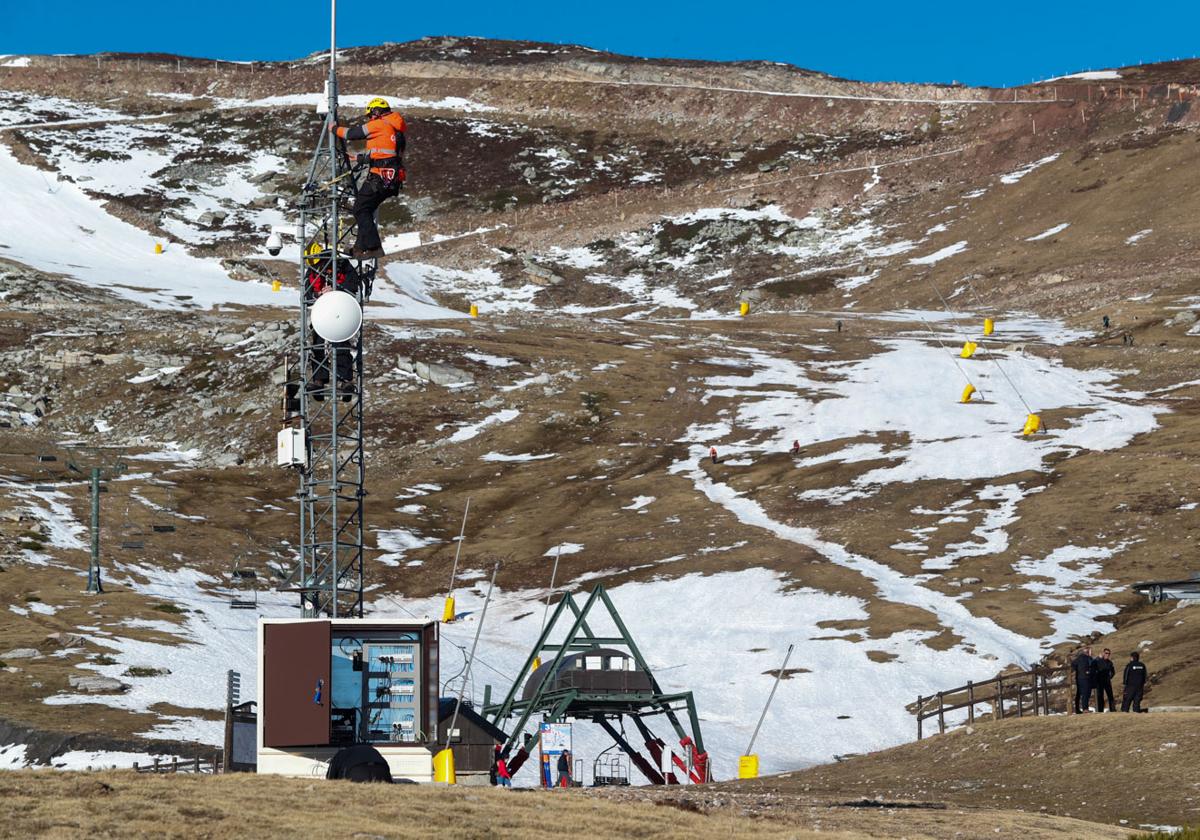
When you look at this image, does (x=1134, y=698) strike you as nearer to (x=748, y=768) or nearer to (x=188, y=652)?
(x=748, y=768)

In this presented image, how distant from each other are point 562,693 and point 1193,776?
38.7 ft

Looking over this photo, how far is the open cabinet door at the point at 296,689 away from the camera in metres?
25.1

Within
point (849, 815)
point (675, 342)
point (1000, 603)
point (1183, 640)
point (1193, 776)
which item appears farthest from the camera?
point (675, 342)

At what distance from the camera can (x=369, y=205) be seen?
1196 inches

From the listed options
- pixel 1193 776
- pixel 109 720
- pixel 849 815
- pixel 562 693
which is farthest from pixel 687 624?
pixel 849 815

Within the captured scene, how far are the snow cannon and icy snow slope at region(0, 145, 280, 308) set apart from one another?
96.1m

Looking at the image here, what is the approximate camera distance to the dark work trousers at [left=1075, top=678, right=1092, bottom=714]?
115ft

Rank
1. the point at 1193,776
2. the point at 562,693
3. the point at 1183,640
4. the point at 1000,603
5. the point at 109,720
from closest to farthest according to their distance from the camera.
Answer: the point at 1193,776 → the point at 562,693 → the point at 109,720 → the point at 1183,640 → the point at 1000,603

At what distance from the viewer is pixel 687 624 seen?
5959 cm

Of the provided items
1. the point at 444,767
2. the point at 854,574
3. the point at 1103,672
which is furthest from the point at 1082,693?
the point at 854,574

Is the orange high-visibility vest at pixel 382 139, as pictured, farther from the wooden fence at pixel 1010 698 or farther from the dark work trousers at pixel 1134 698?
the dark work trousers at pixel 1134 698

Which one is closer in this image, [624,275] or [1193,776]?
[1193,776]

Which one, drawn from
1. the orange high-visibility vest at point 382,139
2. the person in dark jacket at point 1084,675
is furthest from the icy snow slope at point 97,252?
the person in dark jacket at point 1084,675

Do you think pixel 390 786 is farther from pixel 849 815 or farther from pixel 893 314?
pixel 893 314
